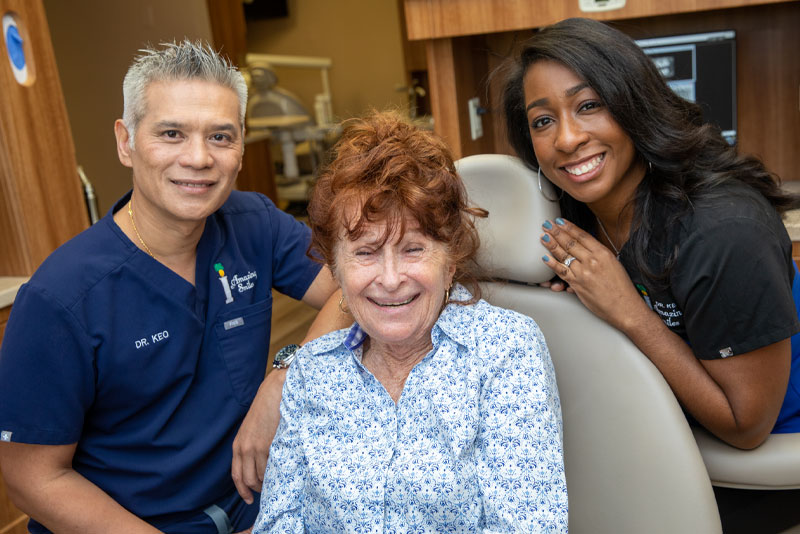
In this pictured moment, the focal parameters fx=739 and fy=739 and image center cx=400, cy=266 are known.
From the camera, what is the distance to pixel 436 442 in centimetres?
113

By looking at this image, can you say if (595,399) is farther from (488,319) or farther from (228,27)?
(228,27)

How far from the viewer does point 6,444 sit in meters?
1.24

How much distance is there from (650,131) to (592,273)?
261mm

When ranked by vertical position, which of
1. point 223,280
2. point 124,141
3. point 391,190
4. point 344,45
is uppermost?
point 344,45

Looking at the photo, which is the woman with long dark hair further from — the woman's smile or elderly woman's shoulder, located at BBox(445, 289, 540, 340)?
the woman's smile

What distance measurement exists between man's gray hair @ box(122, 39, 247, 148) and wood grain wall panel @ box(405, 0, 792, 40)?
0.76 meters

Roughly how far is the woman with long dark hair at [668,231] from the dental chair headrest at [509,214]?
0.09ft

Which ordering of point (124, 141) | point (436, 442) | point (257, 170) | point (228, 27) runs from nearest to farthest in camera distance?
point (436, 442)
point (124, 141)
point (228, 27)
point (257, 170)

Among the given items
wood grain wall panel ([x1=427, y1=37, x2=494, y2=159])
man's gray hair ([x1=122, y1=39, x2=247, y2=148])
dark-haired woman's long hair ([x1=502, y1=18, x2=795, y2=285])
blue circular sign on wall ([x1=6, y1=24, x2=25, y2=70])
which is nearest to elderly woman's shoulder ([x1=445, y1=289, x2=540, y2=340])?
dark-haired woman's long hair ([x1=502, y1=18, x2=795, y2=285])

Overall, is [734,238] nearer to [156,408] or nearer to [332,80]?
[156,408]

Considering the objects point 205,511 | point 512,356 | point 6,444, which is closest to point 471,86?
point 512,356

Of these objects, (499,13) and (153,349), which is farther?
(499,13)

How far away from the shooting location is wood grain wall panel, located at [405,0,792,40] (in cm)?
181

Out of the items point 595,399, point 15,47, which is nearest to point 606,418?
point 595,399
